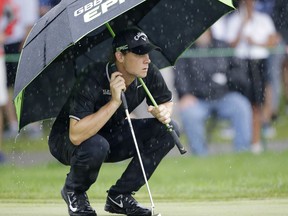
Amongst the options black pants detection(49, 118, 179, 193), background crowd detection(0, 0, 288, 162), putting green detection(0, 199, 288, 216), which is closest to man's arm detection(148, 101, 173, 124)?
black pants detection(49, 118, 179, 193)

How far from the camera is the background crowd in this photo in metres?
15.9

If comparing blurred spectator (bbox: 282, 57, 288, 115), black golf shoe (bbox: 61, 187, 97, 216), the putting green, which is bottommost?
blurred spectator (bbox: 282, 57, 288, 115)

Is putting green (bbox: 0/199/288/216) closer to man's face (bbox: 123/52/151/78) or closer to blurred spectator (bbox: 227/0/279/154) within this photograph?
man's face (bbox: 123/52/151/78)

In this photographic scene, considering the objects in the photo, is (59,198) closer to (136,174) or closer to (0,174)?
(136,174)

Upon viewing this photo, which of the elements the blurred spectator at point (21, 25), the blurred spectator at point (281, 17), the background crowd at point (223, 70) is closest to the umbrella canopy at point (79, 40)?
the background crowd at point (223, 70)

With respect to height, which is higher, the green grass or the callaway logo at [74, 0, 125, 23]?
the callaway logo at [74, 0, 125, 23]

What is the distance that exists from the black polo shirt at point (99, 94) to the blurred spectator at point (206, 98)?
662cm

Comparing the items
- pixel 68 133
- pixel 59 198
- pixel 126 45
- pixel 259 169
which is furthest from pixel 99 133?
pixel 259 169

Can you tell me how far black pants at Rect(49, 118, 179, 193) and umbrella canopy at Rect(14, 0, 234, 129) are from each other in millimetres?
383

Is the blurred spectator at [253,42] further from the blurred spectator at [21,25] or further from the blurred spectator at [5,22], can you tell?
the blurred spectator at [5,22]

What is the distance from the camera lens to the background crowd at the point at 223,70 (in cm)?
1590

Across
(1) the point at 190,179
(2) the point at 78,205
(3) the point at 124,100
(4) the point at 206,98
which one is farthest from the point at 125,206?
(4) the point at 206,98

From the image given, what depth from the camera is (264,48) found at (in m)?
16.5

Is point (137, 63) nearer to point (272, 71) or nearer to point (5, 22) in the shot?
point (5, 22)
